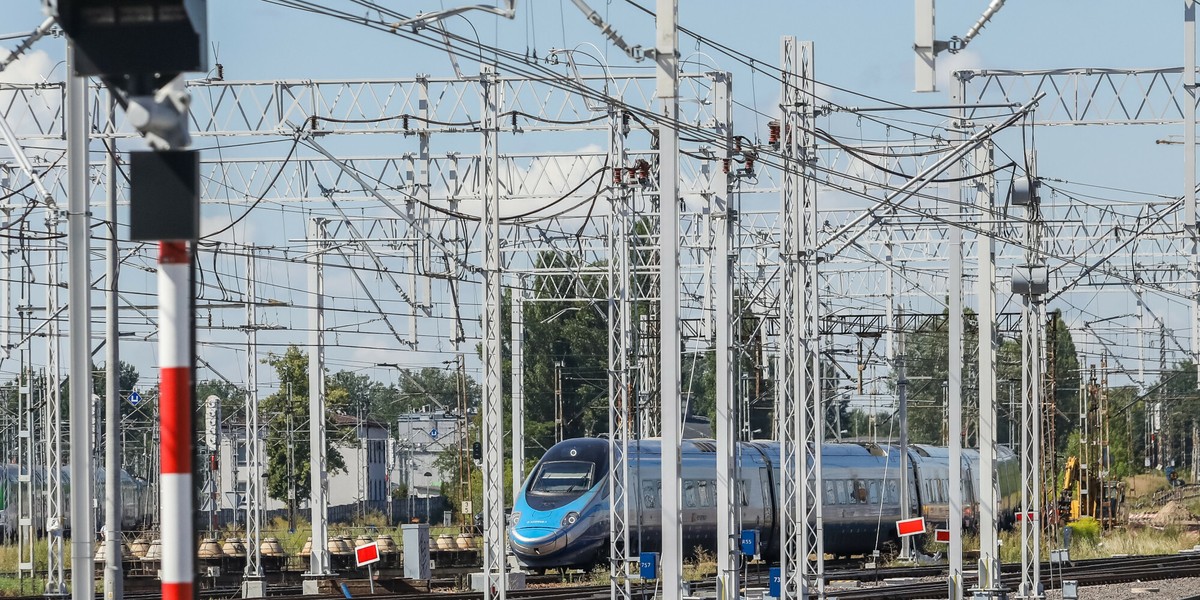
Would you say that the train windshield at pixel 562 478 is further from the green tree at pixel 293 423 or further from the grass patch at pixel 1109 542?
the green tree at pixel 293 423

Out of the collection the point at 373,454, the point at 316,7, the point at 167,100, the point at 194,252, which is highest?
the point at 316,7

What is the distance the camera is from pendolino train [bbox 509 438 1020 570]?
32.0 meters

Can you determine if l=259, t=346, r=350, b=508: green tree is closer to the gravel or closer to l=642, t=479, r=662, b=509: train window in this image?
l=642, t=479, r=662, b=509: train window

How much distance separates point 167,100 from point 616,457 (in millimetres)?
26974

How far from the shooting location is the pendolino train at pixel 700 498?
105 feet

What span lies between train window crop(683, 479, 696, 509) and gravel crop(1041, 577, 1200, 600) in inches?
282

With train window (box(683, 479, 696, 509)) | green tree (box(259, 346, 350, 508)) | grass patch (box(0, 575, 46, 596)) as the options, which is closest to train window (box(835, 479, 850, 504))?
train window (box(683, 479, 696, 509))

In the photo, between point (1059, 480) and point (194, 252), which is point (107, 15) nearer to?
point (194, 252)

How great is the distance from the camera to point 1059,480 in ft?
240

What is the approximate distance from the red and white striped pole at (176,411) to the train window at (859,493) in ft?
110

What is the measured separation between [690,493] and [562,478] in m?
2.81

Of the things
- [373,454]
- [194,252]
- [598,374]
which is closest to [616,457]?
[194,252]

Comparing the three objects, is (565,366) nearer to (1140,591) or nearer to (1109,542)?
(1109,542)

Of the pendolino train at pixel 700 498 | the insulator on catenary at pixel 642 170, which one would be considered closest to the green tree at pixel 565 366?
the pendolino train at pixel 700 498
